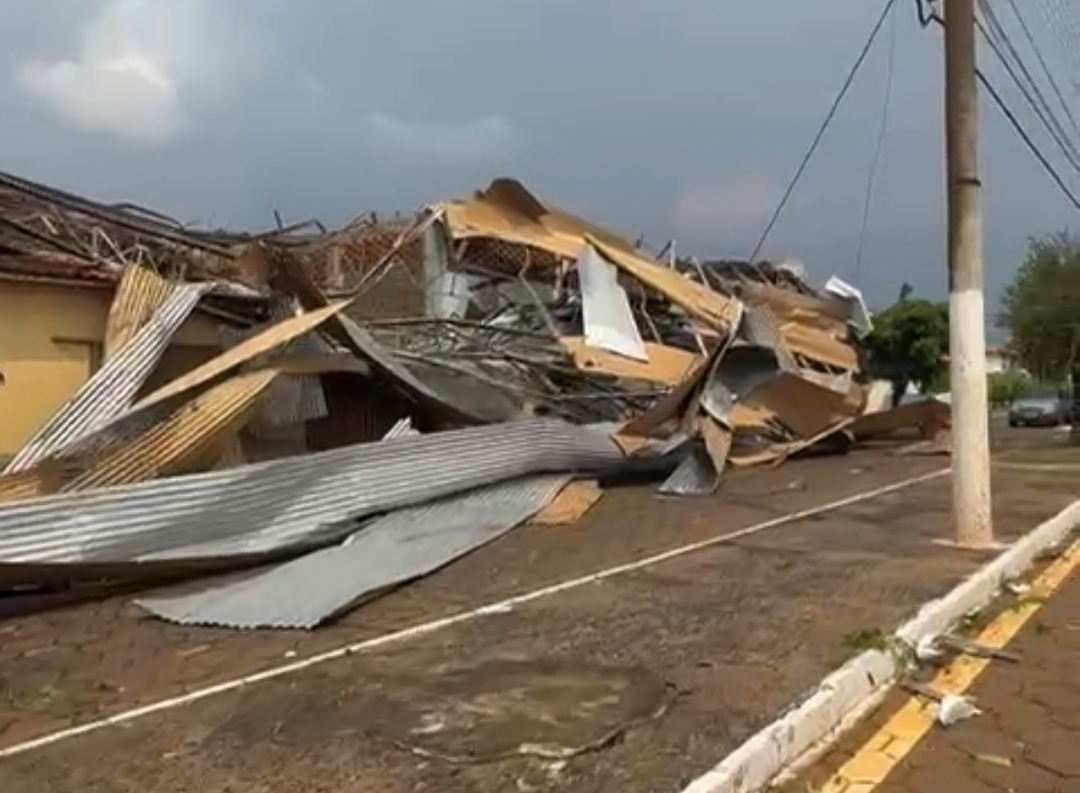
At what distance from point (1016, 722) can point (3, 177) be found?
11.4 m

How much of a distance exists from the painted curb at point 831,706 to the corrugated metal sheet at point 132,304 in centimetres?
693

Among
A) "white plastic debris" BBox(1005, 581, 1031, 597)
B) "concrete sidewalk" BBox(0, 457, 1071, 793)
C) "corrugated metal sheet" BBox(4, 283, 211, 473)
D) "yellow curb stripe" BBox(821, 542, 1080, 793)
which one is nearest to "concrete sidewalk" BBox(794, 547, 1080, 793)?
"yellow curb stripe" BBox(821, 542, 1080, 793)

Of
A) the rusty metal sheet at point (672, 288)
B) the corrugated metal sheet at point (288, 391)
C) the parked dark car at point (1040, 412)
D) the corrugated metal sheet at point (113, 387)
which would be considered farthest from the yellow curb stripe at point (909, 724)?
the parked dark car at point (1040, 412)

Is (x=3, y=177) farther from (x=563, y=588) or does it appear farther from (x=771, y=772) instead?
(x=771, y=772)

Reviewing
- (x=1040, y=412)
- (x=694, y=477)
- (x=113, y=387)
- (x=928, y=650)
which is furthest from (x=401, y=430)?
(x=1040, y=412)

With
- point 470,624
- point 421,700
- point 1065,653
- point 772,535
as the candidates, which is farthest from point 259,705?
point 772,535

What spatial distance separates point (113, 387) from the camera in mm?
9438

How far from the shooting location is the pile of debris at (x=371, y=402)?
8.30m

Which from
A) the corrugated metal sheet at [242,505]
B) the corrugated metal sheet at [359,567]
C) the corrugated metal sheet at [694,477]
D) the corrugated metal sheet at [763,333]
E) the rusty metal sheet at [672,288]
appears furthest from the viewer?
the rusty metal sheet at [672,288]

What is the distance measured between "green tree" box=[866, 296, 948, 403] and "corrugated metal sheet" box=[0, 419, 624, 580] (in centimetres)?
2372

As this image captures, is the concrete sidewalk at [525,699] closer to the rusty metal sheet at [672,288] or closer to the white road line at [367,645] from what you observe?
the white road line at [367,645]

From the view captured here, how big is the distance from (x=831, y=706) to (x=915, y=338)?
111 ft

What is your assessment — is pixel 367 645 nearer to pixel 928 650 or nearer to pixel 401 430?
pixel 928 650

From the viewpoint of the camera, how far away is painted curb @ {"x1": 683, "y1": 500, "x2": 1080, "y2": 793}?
173 inches
